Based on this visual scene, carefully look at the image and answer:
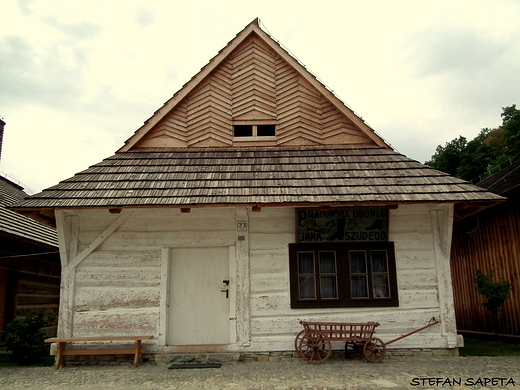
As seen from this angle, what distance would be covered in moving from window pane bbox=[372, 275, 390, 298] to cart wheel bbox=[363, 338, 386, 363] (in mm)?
870

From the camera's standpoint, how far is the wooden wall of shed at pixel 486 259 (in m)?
9.02

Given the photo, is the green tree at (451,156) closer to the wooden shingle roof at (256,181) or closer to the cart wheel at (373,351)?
the wooden shingle roof at (256,181)

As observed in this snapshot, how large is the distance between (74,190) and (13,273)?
4266mm

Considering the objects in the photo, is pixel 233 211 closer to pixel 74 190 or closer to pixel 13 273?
pixel 74 190

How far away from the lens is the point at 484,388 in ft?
16.6

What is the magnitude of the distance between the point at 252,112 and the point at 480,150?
25747 millimetres

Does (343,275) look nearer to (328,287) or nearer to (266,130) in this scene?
(328,287)

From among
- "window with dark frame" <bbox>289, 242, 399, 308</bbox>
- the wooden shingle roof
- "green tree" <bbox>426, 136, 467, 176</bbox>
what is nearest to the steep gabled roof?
the wooden shingle roof

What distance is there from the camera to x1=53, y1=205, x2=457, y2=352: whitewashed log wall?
729cm


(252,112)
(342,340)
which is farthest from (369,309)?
(252,112)

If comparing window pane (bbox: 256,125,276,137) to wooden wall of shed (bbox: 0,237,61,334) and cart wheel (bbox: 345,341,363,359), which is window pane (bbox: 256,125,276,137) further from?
wooden wall of shed (bbox: 0,237,61,334)

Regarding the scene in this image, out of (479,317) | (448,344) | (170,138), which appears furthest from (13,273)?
(479,317)

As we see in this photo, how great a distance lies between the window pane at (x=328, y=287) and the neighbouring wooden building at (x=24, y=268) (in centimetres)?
603

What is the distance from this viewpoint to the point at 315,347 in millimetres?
6797
